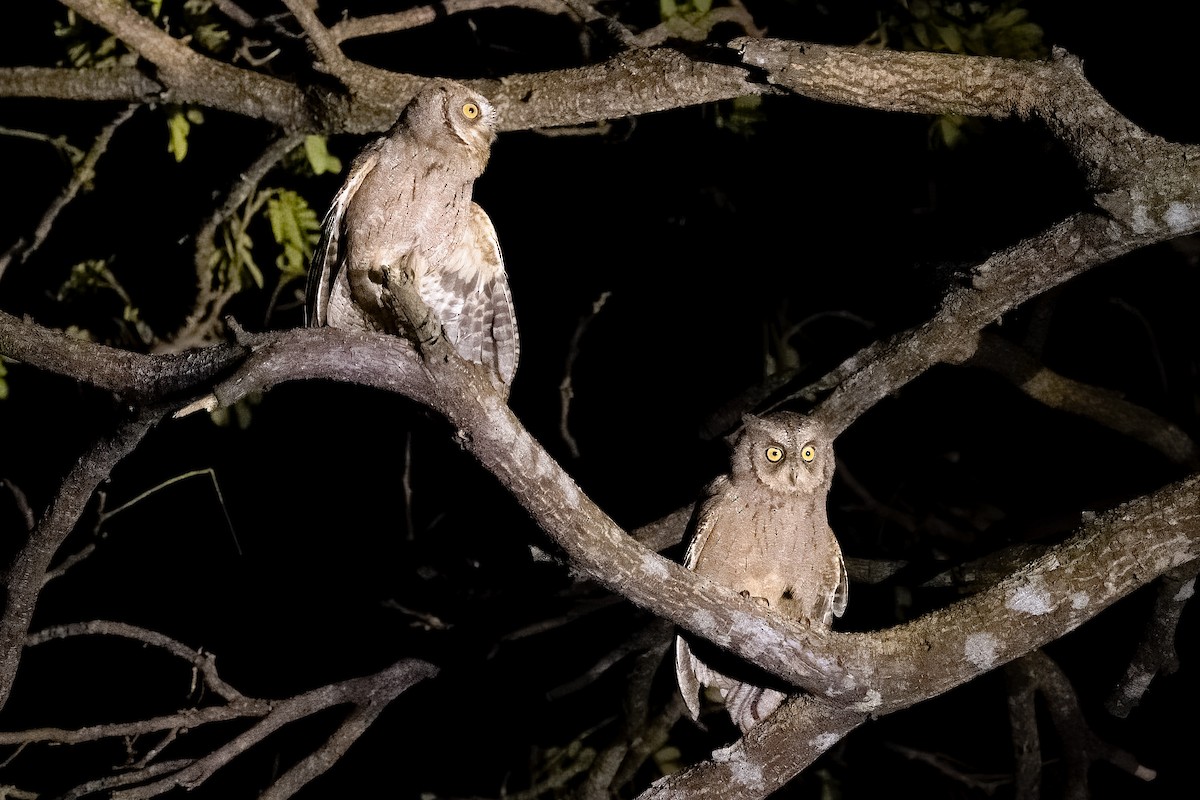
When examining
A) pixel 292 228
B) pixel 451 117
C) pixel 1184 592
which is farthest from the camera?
pixel 292 228

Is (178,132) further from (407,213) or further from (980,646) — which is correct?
(980,646)

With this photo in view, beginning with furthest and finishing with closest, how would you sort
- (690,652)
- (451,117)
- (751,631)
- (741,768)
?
(690,652) < (451,117) < (741,768) < (751,631)

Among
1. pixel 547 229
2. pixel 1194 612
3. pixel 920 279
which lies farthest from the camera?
pixel 547 229

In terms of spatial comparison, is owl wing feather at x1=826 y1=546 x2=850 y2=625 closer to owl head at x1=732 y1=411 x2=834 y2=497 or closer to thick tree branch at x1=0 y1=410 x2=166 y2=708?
owl head at x1=732 y1=411 x2=834 y2=497

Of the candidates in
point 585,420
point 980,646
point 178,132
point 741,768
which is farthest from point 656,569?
point 585,420

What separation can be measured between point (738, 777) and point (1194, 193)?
167cm

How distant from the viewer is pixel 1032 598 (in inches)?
84.3

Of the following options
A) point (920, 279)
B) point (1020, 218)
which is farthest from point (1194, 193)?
point (1020, 218)

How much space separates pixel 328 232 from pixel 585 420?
2.31m

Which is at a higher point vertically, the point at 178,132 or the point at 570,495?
the point at 178,132

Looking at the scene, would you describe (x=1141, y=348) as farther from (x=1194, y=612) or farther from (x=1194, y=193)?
(x=1194, y=193)

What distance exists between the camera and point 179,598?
5238 millimetres

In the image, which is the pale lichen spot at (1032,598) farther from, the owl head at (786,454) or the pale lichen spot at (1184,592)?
the owl head at (786,454)

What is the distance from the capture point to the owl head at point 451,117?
9.26ft
